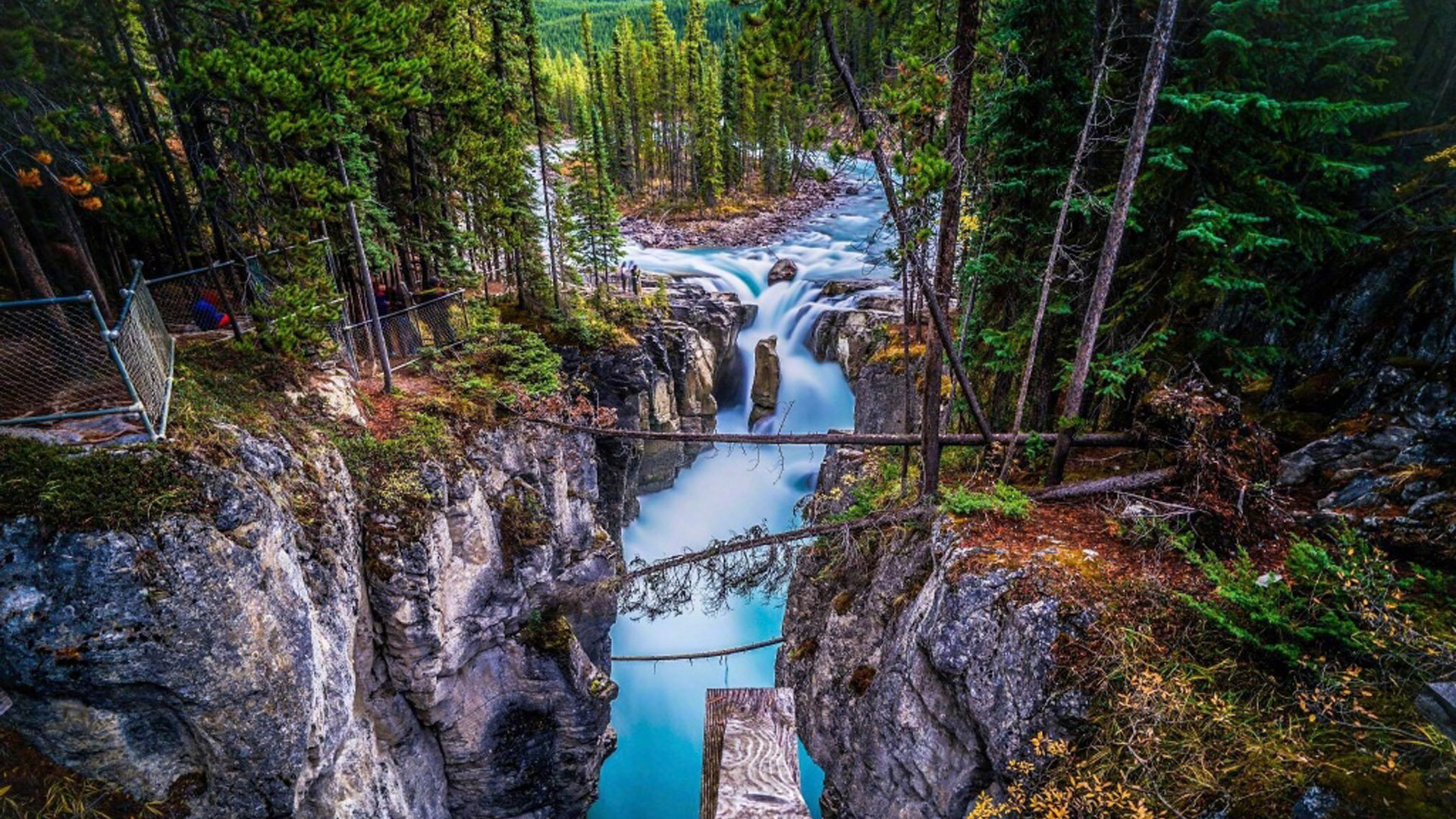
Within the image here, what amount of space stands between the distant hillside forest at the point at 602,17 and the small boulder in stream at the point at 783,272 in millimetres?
59268

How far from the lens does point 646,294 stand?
26.8m

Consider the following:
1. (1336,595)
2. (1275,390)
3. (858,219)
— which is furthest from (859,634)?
(858,219)

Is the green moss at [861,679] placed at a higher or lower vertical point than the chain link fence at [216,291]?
lower

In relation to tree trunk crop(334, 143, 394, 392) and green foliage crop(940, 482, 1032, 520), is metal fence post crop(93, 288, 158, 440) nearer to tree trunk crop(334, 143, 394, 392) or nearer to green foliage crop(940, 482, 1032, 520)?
tree trunk crop(334, 143, 394, 392)

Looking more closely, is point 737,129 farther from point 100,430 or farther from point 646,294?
point 100,430

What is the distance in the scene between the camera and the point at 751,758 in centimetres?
370

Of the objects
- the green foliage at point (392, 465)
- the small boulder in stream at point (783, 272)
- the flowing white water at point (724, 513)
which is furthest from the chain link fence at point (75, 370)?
the small boulder in stream at point (783, 272)

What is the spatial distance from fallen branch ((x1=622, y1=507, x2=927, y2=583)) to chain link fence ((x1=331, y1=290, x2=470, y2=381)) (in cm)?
764

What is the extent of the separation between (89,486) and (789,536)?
28.5ft

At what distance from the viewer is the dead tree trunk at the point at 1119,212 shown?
6570mm

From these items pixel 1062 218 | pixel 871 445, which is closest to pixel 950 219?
pixel 1062 218

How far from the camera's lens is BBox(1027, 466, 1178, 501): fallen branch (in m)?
7.80

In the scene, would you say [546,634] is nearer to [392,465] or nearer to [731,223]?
[392,465]

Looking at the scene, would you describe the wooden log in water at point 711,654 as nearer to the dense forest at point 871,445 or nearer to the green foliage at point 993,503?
the dense forest at point 871,445
